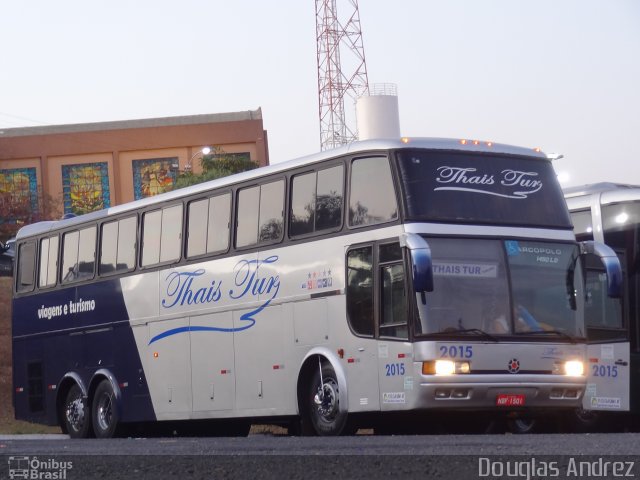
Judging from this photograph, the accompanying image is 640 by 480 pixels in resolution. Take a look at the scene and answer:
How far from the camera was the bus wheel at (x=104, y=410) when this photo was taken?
20281 millimetres

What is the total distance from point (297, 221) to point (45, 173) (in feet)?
204

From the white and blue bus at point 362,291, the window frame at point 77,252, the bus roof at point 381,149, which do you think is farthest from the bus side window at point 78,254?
the bus roof at point 381,149

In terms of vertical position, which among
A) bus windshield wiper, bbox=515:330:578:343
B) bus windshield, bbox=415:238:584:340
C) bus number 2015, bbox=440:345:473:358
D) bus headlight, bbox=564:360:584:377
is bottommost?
bus headlight, bbox=564:360:584:377

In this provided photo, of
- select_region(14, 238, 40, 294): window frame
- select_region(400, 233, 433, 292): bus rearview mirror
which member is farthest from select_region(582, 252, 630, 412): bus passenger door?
select_region(14, 238, 40, 294): window frame

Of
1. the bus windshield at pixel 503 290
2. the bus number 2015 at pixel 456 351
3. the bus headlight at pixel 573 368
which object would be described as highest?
the bus windshield at pixel 503 290

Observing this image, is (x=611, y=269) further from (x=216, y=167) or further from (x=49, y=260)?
(x=216, y=167)

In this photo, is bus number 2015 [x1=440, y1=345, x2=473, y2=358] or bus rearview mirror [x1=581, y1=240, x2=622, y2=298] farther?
bus rearview mirror [x1=581, y1=240, x2=622, y2=298]

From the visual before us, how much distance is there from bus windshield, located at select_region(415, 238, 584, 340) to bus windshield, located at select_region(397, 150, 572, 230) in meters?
0.36

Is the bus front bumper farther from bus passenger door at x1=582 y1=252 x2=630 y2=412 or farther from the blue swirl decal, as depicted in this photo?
bus passenger door at x1=582 y1=252 x2=630 y2=412

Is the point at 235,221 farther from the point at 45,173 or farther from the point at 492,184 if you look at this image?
the point at 45,173

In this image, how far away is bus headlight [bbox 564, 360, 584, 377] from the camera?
1523 cm

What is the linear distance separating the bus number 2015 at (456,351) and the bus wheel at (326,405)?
5.16 feet

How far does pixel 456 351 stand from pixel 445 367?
22 centimetres
